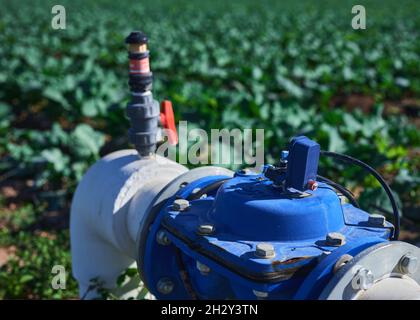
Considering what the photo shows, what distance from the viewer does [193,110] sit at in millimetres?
6016

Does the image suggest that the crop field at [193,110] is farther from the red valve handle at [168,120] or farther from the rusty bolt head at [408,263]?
the rusty bolt head at [408,263]

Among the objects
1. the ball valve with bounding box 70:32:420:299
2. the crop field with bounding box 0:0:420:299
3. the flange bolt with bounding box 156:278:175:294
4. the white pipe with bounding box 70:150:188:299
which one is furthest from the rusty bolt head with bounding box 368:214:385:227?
the crop field with bounding box 0:0:420:299

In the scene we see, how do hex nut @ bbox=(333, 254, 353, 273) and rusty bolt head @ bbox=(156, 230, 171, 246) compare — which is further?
rusty bolt head @ bbox=(156, 230, 171, 246)

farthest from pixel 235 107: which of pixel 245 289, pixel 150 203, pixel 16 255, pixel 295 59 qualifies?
pixel 295 59

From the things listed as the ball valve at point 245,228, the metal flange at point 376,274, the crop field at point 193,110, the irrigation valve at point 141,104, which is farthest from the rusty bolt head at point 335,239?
the crop field at point 193,110

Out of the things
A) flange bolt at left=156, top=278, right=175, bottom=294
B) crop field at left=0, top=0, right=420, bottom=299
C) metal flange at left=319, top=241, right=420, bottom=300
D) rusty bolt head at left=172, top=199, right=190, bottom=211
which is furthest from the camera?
crop field at left=0, top=0, right=420, bottom=299

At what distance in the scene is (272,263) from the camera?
1.65 metres

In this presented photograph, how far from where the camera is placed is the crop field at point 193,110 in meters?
4.49

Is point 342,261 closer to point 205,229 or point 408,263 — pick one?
point 408,263

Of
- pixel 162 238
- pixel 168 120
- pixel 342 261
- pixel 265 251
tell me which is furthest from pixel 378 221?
pixel 168 120

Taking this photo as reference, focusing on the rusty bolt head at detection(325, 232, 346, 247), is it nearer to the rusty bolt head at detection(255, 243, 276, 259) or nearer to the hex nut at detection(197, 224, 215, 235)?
the rusty bolt head at detection(255, 243, 276, 259)

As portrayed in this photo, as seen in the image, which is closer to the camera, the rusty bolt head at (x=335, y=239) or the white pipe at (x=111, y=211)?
the rusty bolt head at (x=335, y=239)

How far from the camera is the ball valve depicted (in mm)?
1660

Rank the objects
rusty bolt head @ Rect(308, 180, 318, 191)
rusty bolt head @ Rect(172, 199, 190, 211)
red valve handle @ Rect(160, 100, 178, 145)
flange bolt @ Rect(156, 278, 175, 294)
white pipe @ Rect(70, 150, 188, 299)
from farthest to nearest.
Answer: red valve handle @ Rect(160, 100, 178, 145)
white pipe @ Rect(70, 150, 188, 299)
flange bolt @ Rect(156, 278, 175, 294)
rusty bolt head @ Rect(172, 199, 190, 211)
rusty bolt head @ Rect(308, 180, 318, 191)
